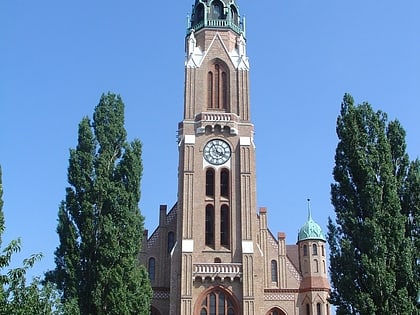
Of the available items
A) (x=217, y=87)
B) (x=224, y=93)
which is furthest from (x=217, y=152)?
(x=217, y=87)

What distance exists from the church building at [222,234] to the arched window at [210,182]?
0.25ft

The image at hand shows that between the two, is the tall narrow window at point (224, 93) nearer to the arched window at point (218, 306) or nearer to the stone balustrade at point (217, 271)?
the stone balustrade at point (217, 271)

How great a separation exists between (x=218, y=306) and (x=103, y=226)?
52.6ft

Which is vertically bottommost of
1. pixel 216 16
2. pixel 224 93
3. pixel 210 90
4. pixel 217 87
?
pixel 224 93

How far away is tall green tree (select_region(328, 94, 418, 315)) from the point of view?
2773cm

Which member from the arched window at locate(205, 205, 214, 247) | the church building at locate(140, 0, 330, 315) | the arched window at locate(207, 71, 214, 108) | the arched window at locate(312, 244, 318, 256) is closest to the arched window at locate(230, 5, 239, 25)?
the church building at locate(140, 0, 330, 315)

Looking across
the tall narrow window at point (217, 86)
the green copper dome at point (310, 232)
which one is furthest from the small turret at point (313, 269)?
the tall narrow window at point (217, 86)

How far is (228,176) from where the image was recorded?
4919 centimetres

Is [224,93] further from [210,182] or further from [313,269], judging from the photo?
[313,269]

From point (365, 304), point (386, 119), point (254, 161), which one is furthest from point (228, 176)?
point (365, 304)

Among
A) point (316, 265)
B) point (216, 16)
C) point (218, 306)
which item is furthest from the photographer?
point (216, 16)

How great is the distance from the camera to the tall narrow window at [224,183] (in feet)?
160

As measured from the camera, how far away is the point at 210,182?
4922cm

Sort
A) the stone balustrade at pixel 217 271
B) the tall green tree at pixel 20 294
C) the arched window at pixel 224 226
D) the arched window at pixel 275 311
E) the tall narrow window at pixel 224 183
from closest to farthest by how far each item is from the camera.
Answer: the tall green tree at pixel 20 294
the stone balustrade at pixel 217 271
the arched window at pixel 275 311
the arched window at pixel 224 226
the tall narrow window at pixel 224 183
